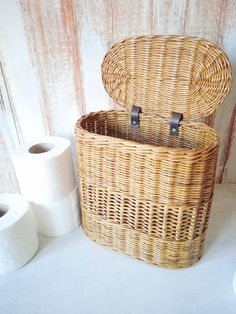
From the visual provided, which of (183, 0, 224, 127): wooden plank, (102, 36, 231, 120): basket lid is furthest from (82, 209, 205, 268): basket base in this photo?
(183, 0, 224, 127): wooden plank

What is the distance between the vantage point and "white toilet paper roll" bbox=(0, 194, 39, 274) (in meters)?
0.71

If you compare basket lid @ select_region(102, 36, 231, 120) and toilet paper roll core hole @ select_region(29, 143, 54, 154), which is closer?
basket lid @ select_region(102, 36, 231, 120)

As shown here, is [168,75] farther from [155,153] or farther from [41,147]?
[41,147]

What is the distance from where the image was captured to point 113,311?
65cm

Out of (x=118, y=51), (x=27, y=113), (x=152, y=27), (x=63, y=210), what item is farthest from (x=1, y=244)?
(x=152, y=27)

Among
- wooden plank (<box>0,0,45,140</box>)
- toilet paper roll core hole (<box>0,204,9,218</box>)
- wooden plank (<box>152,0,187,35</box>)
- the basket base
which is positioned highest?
wooden plank (<box>152,0,187,35</box>)

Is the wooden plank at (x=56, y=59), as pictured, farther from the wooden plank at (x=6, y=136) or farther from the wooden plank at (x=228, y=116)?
the wooden plank at (x=228, y=116)

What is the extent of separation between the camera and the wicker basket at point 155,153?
63 cm

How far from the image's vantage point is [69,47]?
86 centimetres

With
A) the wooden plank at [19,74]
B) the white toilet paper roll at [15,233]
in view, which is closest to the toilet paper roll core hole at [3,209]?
the white toilet paper roll at [15,233]

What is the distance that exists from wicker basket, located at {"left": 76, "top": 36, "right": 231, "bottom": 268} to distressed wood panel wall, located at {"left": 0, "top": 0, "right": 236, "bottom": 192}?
11cm

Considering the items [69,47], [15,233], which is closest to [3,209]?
[15,233]

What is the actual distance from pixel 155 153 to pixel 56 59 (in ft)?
1.63

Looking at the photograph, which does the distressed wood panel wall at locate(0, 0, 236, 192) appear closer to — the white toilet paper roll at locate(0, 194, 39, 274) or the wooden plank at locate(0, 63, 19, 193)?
the wooden plank at locate(0, 63, 19, 193)
